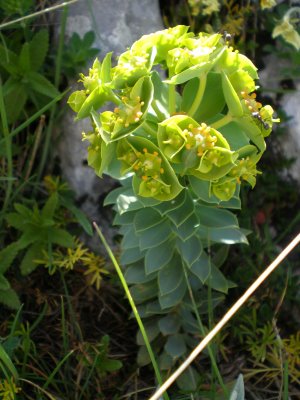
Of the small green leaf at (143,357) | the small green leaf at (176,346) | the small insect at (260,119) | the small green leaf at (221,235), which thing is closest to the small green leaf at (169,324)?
the small green leaf at (176,346)

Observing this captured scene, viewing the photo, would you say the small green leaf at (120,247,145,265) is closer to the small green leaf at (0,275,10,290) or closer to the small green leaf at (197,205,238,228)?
the small green leaf at (197,205,238,228)

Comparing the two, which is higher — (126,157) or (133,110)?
(133,110)

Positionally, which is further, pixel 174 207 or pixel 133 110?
pixel 174 207

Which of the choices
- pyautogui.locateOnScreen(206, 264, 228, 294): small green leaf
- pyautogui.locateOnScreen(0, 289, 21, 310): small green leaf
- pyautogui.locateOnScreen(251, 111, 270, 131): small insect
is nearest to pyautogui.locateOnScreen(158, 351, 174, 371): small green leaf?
pyautogui.locateOnScreen(206, 264, 228, 294): small green leaf

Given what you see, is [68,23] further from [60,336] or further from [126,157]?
[60,336]

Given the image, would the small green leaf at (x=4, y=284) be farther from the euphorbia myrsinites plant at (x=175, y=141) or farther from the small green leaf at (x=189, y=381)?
the small green leaf at (x=189, y=381)

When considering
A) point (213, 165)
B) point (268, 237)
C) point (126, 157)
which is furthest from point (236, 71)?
point (268, 237)

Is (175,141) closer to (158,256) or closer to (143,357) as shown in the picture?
(158,256)
